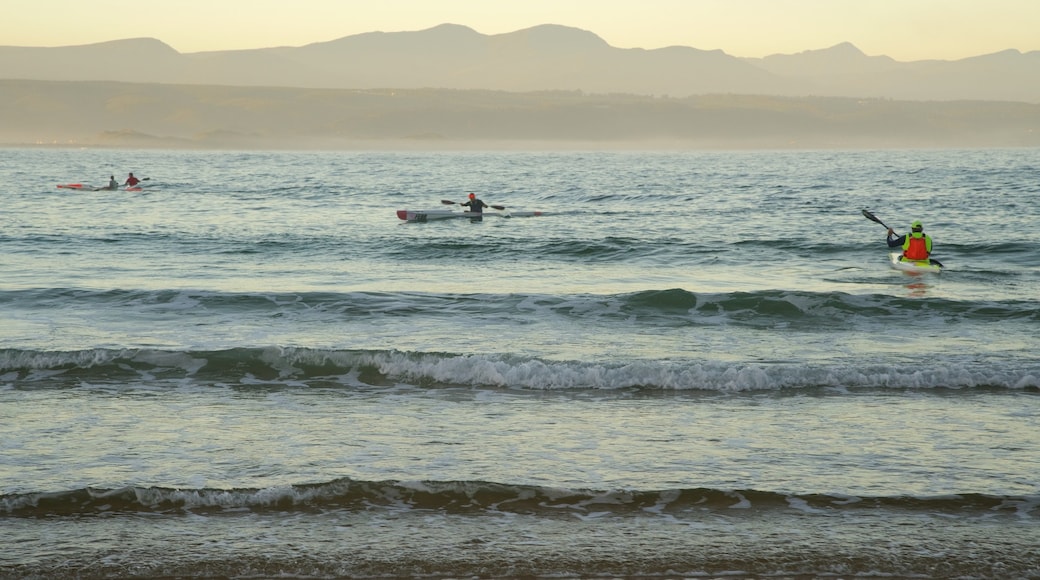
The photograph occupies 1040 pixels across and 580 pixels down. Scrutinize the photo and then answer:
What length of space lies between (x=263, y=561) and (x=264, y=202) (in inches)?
2039

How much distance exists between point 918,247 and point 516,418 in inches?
646

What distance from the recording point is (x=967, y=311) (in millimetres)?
18859

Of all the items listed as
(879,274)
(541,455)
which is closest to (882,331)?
(879,274)

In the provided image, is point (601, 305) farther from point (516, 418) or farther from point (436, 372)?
point (516, 418)

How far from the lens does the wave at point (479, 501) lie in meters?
8.05

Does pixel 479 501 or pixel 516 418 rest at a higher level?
pixel 479 501

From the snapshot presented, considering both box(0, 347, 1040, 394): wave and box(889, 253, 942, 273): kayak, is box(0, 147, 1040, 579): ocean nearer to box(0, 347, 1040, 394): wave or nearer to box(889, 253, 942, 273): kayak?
box(0, 347, 1040, 394): wave

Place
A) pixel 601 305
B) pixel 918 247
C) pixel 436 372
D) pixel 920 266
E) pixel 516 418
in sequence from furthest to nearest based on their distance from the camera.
Result: 1. pixel 918 247
2. pixel 920 266
3. pixel 601 305
4. pixel 436 372
5. pixel 516 418

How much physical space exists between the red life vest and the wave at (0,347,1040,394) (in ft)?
35.8

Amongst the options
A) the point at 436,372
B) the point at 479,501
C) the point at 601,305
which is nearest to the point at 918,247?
the point at 601,305

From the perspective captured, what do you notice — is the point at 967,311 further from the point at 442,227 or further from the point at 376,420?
the point at 442,227

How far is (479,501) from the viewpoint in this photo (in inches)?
327

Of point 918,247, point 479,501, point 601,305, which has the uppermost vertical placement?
point 918,247

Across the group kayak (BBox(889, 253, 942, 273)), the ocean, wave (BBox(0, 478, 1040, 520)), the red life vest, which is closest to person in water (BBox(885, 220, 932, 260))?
the red life vest
